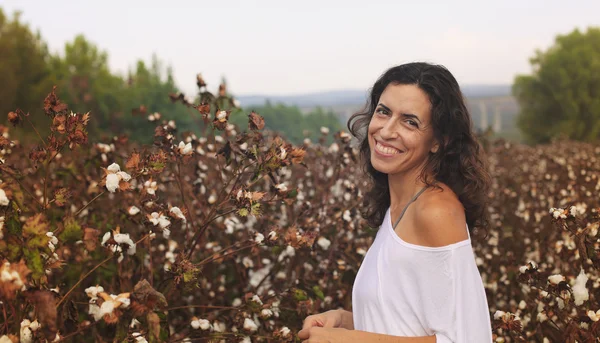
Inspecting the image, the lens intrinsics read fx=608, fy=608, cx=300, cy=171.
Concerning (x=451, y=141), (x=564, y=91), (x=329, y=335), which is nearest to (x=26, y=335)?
(x=329, y=335)

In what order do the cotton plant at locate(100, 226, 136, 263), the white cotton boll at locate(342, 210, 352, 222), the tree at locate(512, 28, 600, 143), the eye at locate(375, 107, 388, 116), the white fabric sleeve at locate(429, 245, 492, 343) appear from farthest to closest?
the tree at locate(512, 28, 600, 143), the white cotton boll at locate(342, 210, 352, 222), the eye at locate(375, 107, 388, 116), the cotton plant at locate(100, 226, 136, 263), the white fabric sleeve at locate(429, 245, 492, 343)

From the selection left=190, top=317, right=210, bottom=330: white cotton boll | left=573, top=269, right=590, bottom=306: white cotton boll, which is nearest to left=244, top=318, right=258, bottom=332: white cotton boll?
left=190, top=317, right=210, bottom=330: white cotton boll

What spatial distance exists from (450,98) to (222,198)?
104 centimetres

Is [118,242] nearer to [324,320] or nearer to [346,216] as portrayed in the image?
[324,320]

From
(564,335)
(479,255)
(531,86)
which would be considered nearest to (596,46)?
(531,86)

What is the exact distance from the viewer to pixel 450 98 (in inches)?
84.7

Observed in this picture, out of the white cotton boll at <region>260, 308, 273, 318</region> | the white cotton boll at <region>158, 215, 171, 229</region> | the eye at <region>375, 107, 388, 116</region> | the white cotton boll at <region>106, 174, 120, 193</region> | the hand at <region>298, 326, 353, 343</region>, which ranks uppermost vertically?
the eye at <region>375, 107, 388, 116</region>

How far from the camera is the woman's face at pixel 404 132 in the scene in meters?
2.12

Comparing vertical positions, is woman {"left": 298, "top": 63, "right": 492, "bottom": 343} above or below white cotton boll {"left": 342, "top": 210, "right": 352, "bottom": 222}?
above

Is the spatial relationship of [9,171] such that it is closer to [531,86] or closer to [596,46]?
[531,86]

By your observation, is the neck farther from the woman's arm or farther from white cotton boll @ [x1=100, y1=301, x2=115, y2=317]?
white cotton boll @ [x1=100, y1=301, x2=115, y2=317]

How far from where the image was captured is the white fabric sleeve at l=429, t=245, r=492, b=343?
183cm

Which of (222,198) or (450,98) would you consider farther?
(222,198)

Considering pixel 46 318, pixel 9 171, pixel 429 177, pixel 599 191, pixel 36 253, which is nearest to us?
pixel 46 318
